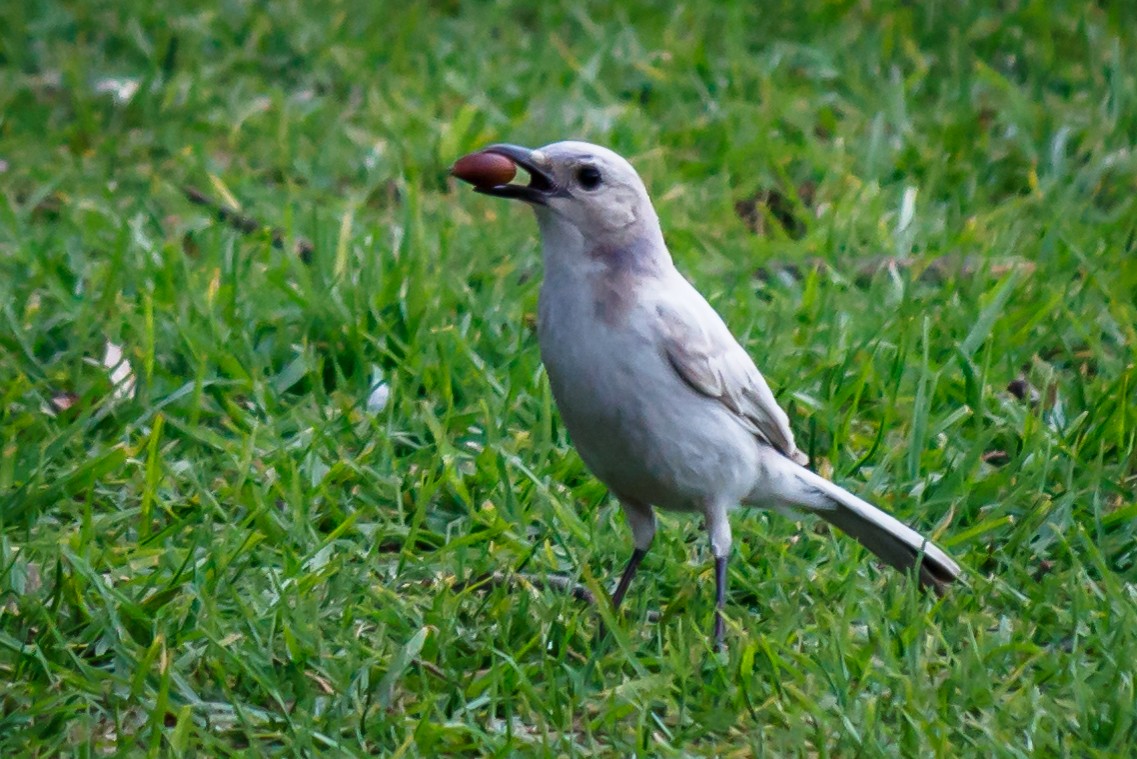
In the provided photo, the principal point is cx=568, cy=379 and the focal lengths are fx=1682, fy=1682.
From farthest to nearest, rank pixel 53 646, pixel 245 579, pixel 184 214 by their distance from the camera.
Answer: pixel 184 214 → pixel 245 579 → pixel 53 646

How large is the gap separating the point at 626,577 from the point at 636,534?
12 centimetres

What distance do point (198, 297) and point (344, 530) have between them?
1439 mm

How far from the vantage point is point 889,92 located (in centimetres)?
755

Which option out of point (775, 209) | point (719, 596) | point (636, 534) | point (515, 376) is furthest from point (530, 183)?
point (775, 209)

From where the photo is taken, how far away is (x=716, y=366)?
4.07 meters

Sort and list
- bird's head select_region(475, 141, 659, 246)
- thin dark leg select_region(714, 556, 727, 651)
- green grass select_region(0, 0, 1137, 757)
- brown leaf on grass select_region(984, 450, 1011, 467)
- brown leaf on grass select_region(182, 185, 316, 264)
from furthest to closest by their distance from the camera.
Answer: brown leaf on grass select_region(182, 185, 316, 264) → brown leaf on grass select_region(984, 450, 1011, 467) → thin dark leg select_region(714, 556, 727, 651) → bird's head select_region(475, 141, 659, 246) → green grass select_region(0, 0, 1137, 757)

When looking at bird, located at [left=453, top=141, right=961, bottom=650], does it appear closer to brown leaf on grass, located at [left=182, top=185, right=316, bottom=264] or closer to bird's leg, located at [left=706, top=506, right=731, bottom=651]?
bird's leg, located at [left=706, top=506, right=731, bottom=651]

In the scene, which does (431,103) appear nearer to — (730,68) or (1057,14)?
(730,68)

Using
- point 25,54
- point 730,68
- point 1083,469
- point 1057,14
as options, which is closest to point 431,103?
point 730,68

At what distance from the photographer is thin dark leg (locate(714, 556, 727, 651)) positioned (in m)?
4.09

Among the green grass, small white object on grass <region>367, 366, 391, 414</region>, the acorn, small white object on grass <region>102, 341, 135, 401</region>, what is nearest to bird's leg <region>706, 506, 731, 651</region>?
the green grass

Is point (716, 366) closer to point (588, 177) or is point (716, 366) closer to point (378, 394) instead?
point (588, 177)

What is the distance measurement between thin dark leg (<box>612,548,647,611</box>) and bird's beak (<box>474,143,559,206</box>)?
975 mm

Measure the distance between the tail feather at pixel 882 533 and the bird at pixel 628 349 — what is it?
0.05 ft
